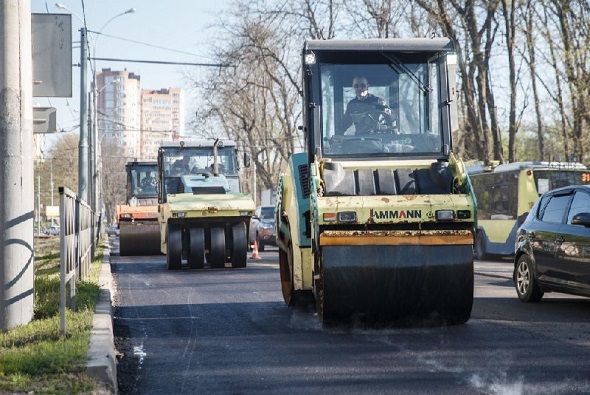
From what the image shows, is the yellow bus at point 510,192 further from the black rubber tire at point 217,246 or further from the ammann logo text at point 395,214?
the ammann logo text at point 395,214

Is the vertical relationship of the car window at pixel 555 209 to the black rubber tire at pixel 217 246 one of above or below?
above

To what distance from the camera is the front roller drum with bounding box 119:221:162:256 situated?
2934cm

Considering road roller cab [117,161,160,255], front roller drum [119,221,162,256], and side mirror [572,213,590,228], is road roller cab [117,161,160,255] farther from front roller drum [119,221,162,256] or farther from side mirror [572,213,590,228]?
side mirror [572,213,590,228]

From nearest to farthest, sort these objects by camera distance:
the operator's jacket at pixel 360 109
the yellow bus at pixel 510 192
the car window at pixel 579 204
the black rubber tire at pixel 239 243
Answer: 1. the operator's jacket at pixel 360 109
2. the car window at pixel 579 204
3. the black rubber tire at pixel 239 243
4. the yellow bus at pixel 510 192

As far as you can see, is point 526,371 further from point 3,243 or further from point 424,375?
point 3,243

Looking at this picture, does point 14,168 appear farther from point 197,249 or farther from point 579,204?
point 197,249

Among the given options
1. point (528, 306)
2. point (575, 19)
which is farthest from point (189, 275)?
point (575, 19)

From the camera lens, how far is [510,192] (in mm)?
30156

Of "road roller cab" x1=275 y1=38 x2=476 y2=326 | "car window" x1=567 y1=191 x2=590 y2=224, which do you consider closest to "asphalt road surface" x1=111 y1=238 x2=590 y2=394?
"road roller cab" x1=275 y1=38 x2=476 y2=326

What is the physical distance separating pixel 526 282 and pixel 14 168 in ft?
23.4

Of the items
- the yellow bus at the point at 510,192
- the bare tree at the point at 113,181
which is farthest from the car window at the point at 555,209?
the bare tree at the point at 113,181

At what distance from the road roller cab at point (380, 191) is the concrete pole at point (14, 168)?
9.06 ft

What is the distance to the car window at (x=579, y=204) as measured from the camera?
1262 centimetres

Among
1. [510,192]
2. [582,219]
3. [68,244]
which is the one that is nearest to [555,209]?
[582,219]
